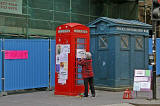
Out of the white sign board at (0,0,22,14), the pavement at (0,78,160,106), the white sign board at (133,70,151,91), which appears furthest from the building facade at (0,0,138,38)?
the white sign board at (133,70,151,91)

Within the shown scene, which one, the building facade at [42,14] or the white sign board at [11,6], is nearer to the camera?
the white sign board at [11,6]

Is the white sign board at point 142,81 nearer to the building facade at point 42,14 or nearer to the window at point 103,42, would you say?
the window at point 103,42

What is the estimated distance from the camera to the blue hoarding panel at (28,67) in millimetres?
12719

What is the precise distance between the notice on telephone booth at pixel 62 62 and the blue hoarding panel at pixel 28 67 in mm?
1362

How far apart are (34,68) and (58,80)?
4.74ft

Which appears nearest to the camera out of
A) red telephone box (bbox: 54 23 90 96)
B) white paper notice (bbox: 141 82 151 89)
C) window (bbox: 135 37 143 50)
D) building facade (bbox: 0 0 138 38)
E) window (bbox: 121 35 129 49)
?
white paper notice (bbox: 141 82 151 89)

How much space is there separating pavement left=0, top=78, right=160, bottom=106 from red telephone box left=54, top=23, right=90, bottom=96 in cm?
48

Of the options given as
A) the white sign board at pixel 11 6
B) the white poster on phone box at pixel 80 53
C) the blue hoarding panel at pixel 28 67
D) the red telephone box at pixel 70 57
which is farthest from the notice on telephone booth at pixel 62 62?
the white sign board at pixel 11 6

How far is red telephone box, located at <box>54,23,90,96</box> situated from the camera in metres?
12.3

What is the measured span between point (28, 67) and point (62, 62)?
165 cm

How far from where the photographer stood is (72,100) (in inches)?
442

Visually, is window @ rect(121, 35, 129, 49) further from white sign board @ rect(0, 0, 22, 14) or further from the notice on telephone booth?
white sign board @ rect(0, 0, 22, 14)

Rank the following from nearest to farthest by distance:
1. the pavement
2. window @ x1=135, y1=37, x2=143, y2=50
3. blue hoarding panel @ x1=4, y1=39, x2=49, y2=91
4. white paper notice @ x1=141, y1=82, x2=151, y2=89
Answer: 1. the pavement
2. white paper notice @ x1=141, y1=82, x2=151, y2=89
3. blue hoarding panel @ x1=4, y1=39, x2=49, y2=91
4. window @ x1=135, y1=37, x2=143, y2=50

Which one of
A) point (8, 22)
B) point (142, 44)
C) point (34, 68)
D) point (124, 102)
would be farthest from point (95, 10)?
point (124, 102)
